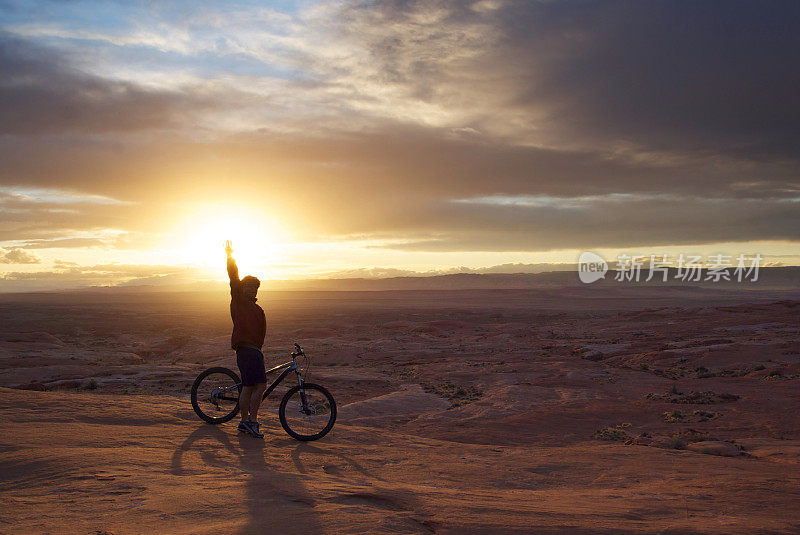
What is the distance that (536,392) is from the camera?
60.3 ft

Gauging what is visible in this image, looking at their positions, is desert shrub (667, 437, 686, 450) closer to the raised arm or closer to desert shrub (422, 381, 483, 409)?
desert shrub (422, 381, 483, 409)

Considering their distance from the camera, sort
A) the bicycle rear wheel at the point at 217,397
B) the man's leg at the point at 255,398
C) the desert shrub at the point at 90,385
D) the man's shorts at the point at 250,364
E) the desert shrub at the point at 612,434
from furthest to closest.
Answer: the desert shrub at the point at 90,385, the desert shrub at the point at 612,434, the bicycle rear wheel at the point at 217,397, the man's shorts at the point at 250,364, the man's leg at the point at 255,398

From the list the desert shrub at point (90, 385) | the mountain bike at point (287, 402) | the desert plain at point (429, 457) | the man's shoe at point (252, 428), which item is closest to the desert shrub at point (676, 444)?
the desert plain at point (429, 457)

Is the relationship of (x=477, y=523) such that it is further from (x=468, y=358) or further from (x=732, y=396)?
(x=468, y=358)

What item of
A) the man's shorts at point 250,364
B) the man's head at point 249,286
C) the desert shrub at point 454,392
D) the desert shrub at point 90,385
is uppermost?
the man's head at point 249,286

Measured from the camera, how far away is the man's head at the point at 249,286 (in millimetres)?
8531

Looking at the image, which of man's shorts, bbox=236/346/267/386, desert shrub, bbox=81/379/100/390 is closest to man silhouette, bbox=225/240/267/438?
man's shorts, bbox=236/346/267/386

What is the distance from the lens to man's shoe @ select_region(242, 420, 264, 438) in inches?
326

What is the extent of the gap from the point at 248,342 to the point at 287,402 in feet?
3.45

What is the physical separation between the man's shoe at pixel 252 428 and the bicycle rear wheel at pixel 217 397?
78cm

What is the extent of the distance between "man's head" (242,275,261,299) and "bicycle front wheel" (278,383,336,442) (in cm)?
151

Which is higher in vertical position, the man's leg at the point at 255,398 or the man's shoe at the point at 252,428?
the man's leg at the point at 255,398

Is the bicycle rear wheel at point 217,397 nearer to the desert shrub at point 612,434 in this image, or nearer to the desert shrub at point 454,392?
the desert shrub at point 612,434

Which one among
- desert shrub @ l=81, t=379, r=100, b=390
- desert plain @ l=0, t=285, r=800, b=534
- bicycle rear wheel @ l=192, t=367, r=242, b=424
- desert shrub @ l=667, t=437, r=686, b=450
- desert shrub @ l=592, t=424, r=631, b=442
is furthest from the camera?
desert shrub @ l=81, t=379, r=100, b=390
